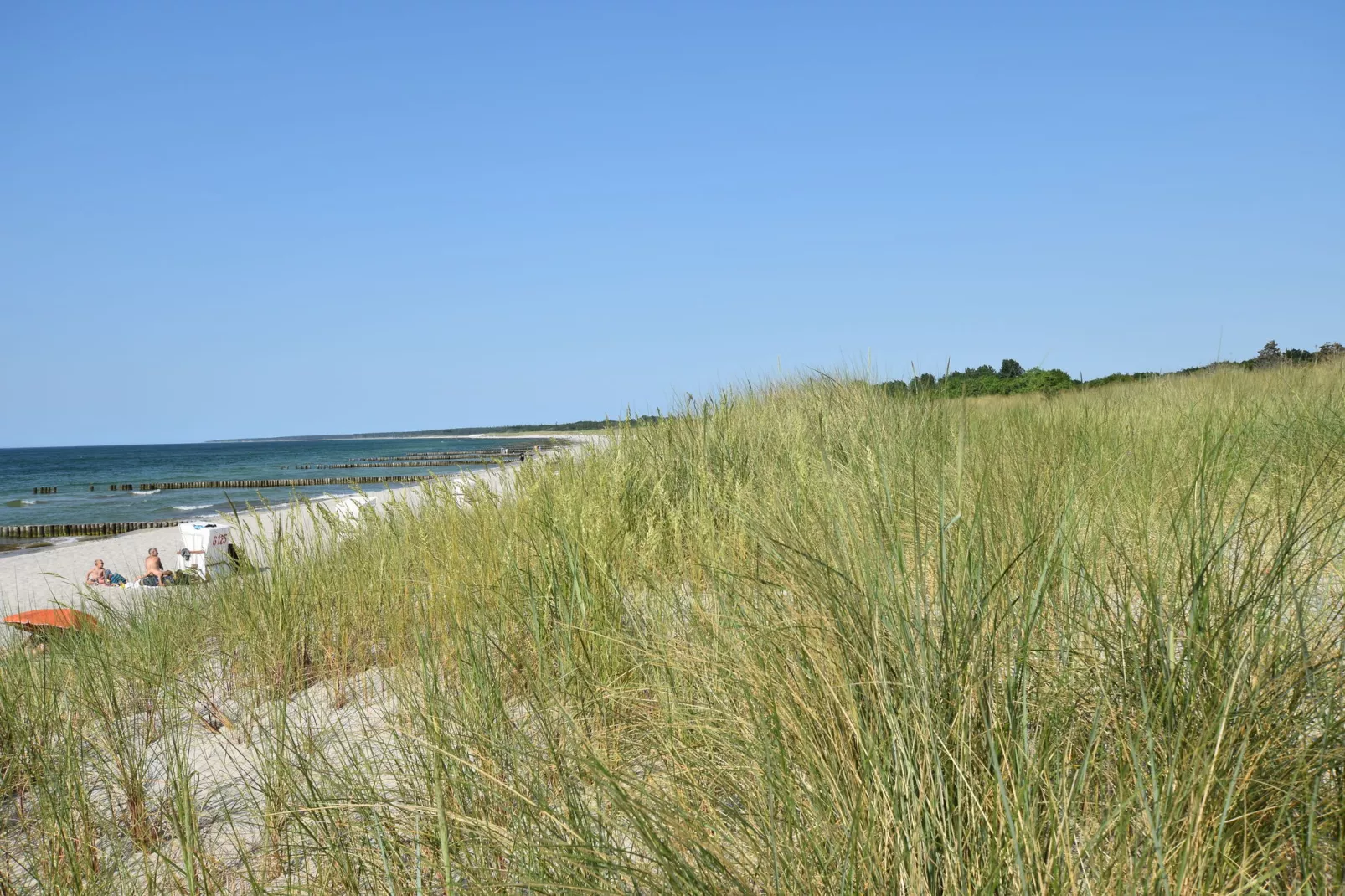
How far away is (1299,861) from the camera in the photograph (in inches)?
45.1

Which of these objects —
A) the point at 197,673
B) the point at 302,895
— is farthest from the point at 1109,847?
the point at 197,673

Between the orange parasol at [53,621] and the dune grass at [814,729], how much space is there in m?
1.04

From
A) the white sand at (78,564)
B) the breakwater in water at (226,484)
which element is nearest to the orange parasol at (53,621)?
the white sand at (78,564)

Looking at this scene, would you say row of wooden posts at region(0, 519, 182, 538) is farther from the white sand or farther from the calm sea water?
the white sand

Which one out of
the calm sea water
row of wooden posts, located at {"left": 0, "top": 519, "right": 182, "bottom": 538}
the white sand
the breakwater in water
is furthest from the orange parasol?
the breakwater in water

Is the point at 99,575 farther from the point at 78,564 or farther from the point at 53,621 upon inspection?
the point at 78,564

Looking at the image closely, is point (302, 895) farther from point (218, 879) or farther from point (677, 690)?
point (677, 690)

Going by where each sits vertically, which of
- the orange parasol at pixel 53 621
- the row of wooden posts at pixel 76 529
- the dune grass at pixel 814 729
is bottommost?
the row of wooden posts at pixel 76 529

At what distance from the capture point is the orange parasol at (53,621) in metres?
3.72

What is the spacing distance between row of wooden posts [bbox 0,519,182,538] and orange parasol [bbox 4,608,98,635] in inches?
648

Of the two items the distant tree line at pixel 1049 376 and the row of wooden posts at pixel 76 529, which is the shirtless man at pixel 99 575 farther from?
the row of wooden posts at pixel 76 529

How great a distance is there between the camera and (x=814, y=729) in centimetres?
136

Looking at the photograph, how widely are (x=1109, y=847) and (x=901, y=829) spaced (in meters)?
0.29

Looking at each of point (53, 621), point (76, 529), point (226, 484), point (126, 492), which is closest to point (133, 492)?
point (126, 492)
